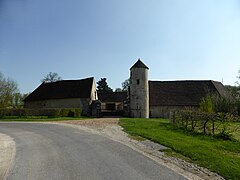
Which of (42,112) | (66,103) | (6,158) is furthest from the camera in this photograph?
(66,103)

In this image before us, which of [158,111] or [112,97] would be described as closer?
[158,111]

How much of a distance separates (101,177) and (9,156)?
16.3 feet

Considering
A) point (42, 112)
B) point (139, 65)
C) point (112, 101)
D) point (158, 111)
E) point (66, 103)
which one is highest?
point (139, 65)

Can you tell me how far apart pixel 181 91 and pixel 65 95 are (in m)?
20.9

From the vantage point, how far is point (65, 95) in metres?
44.7

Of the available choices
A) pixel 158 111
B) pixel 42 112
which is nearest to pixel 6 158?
pixel 42 112

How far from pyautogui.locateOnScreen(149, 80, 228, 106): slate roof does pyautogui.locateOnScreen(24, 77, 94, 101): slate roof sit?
11.5 m

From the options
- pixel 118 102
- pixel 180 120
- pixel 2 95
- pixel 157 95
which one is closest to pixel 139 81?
pixel 157 95

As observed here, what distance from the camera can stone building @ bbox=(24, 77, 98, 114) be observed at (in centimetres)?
4312

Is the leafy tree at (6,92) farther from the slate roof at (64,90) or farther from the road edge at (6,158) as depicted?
the road edge at (6,158)

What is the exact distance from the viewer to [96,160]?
8766mm

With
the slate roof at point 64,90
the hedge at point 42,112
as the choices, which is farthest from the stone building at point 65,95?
the hedge at point 42,112

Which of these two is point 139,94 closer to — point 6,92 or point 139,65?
point 139,65

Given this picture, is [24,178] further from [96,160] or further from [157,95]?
[157,95]
